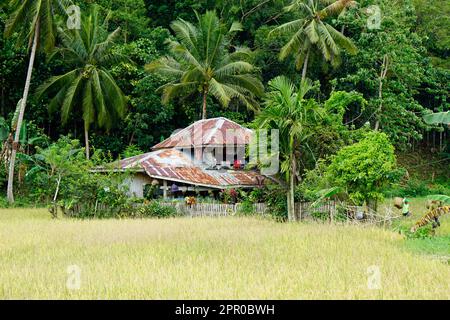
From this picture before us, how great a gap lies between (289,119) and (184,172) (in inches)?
226

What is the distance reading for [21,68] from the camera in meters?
29.2

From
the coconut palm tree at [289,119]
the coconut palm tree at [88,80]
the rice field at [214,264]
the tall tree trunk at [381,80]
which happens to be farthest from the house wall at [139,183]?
the tall tree trunk at [381,80]

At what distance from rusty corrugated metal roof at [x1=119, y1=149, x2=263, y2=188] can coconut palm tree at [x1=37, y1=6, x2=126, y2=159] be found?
4.71m

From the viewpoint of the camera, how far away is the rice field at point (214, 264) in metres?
8.02

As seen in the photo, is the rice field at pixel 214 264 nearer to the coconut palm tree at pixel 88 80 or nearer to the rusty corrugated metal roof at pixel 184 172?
the rusty corrugated metal roof at pixel 184 172

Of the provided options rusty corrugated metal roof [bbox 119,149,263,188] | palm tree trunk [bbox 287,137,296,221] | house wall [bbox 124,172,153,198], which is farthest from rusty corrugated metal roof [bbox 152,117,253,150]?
palm tree trunk [bbox 287,137,296,221]

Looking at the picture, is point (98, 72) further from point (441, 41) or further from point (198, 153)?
point (441, 41)

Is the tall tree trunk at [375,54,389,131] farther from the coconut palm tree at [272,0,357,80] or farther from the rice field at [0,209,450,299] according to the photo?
the rice field at [0,209,450,299]

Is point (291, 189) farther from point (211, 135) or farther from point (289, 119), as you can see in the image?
point (211, 135)

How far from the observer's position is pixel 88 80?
27000 mm

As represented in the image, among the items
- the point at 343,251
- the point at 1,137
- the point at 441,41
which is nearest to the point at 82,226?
the point at 343,251

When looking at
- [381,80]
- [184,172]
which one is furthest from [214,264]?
[381,80]

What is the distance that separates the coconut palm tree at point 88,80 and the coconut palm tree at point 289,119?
11.0 meters
